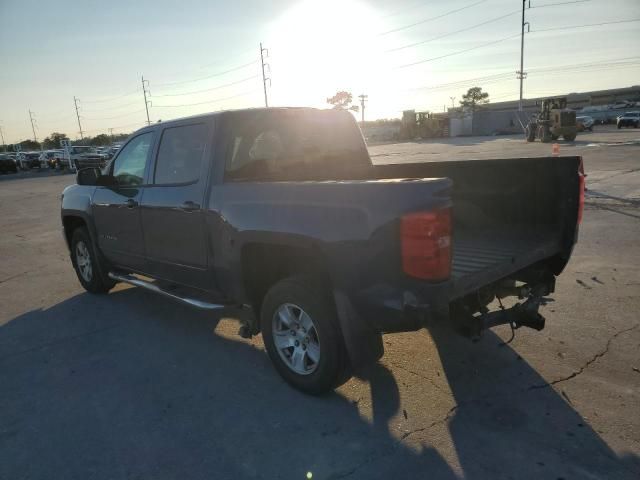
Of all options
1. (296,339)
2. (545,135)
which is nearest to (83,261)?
(296,339)

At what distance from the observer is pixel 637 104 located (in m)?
85.2

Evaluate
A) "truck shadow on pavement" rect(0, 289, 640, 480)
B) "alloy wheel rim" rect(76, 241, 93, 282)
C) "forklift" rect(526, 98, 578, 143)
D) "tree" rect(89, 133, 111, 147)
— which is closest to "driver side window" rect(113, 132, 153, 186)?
"alloy wheel rim" rect(76, 241, 93, 282)

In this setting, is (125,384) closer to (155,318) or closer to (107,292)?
(155,318)

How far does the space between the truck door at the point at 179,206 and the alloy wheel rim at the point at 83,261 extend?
1.77 meters

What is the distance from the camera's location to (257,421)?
10.0 ft

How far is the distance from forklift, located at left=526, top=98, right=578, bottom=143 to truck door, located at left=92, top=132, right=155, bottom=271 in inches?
1336

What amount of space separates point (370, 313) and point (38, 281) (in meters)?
5.84

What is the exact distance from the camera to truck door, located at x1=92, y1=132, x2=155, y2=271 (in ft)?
15.2

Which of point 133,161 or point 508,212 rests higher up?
point 133,161

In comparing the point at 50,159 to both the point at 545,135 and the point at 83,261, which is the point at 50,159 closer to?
the point at 545,135

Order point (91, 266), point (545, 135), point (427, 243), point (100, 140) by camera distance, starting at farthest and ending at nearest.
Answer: point (100, 140) < point (545, 135) < point (91, 266) < point (427, 243)

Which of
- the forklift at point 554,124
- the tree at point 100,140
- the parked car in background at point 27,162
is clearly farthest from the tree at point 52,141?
the forklift at point 554,124

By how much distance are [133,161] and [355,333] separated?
3194mm

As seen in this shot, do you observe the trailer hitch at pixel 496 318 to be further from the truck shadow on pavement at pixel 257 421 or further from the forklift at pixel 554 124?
the forklift at pixel 554 124
